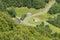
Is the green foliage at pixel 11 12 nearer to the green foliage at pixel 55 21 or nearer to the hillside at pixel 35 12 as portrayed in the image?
the hillside at pixel 35 12

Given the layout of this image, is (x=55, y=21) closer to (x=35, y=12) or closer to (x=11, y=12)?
(x=35, y=12)

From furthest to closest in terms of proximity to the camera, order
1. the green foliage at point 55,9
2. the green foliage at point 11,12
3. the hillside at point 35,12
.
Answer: the green foliage at point 55,9 < the green foliage at point 11,12 < the hillside at point 35,12

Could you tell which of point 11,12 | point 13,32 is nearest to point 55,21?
point 11,12

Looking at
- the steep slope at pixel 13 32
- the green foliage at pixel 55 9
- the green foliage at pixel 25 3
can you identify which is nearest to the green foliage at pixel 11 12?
the green foliage at pixel 25 3

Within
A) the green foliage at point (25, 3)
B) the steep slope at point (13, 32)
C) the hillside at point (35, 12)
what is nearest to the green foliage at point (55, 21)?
the hillside at point (35, 12)

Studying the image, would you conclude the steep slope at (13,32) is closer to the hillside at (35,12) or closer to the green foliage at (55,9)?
the hillside at (35,12)

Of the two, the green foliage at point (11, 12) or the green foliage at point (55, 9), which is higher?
the green foliage at point (11, 12)

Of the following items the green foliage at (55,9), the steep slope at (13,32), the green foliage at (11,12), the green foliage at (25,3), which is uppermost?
the steep slope at (13,32)

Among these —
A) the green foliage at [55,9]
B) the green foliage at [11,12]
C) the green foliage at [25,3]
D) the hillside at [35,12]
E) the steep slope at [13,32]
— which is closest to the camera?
the steep slope at [13,32]

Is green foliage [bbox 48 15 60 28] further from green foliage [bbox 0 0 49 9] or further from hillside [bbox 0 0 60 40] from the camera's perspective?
green foliage [bbox 0 0 49 9]

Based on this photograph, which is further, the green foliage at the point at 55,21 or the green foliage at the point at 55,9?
the green foliage at the point at 55,9

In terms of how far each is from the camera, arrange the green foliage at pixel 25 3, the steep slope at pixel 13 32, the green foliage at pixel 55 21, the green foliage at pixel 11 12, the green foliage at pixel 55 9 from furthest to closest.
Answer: the green foliage at pixel 55 9, the green foliage at pixel 25 3, the green foliage at pixel 11 12, the green foliage at pixel 55 21, the steep slope at pixel 13 32

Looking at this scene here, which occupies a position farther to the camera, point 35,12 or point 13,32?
point 35,12

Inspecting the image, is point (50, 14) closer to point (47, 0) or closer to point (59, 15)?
point (59, 15)
